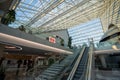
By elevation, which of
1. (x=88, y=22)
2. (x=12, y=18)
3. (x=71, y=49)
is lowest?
(x=71, y=49)

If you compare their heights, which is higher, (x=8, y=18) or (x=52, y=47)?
(x=8, y=18)

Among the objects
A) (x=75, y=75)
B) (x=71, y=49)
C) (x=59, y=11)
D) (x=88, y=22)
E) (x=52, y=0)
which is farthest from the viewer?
(x=88, y=22)

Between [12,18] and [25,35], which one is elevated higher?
[12,18]

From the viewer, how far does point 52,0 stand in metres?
16.2

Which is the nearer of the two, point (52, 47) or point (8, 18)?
point (8, 18)

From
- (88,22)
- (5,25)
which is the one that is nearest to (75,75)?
(5,25)

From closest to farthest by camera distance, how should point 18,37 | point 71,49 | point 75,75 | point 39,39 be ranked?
point 75,75, point 18,37, point 39,39, point 71,49

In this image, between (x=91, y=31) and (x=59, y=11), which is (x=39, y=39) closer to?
(x=59, y=11)

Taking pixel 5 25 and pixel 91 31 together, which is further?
pixel 91 31

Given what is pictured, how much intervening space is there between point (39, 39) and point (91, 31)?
28.2 metres

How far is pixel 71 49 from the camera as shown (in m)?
22.4

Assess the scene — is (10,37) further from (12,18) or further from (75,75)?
(75,75)

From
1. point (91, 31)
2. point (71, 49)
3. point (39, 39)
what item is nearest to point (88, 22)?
point (91, 31)

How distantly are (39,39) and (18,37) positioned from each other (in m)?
3.91
